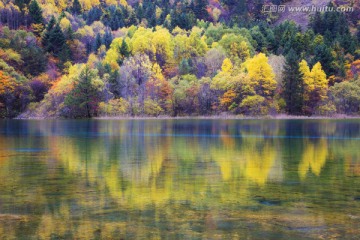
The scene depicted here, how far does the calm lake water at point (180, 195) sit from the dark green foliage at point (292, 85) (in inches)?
3291

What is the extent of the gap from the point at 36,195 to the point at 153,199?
391 centimetres

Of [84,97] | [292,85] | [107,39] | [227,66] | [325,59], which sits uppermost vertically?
[107,39]

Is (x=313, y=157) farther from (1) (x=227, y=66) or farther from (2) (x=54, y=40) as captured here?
(2) (x=54, y=40)

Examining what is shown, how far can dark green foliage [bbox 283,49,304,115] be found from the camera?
117 m

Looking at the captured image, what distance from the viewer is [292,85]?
4646 inches

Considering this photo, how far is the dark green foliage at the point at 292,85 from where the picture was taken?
4606 inches

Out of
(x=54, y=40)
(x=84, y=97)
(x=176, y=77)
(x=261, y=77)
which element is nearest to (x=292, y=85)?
(x=261, y=77)

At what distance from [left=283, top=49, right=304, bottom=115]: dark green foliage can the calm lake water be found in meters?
83.6

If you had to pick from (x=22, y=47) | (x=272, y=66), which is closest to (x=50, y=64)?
(x=22, y=47)

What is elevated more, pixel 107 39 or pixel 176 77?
pixel 107 39

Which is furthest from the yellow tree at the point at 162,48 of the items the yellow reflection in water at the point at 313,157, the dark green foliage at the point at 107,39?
the yellow reflection in water at the point at 313,157

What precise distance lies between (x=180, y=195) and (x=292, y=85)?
334 ft

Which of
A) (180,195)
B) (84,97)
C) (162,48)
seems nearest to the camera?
(180,195)

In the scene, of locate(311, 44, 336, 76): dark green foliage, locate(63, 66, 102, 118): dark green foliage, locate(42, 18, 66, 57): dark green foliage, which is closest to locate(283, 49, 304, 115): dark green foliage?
locate(311, 44, 336, 76): dark green foliage
